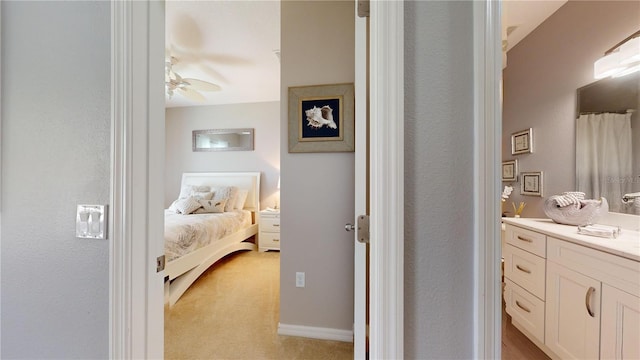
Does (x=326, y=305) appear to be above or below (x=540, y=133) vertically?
below

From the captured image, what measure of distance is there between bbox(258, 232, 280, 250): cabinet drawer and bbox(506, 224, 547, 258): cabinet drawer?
117 inches

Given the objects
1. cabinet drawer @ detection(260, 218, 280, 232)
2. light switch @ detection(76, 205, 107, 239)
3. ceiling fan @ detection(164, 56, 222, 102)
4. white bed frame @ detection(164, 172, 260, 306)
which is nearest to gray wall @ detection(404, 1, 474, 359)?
light switch @ detection(76, 205, 107, 239)

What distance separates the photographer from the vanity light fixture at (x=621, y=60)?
141 cm

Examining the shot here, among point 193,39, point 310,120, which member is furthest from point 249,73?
point 310,120

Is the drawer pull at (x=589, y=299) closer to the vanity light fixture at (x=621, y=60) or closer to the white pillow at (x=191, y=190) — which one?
the vanity light fixture at (x=621, y=60)

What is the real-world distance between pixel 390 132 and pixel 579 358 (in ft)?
5.91

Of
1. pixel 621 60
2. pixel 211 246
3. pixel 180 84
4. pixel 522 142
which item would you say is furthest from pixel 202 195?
pixel 621 60

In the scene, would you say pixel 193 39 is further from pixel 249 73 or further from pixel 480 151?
pixel 480 151

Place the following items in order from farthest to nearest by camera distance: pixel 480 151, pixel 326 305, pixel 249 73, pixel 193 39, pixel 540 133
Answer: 1. pixel 249 73
2. pixel 193 39
3. pixel 540 133
4. pixel 326 305
5. pixel 480 151

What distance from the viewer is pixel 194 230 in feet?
9.14

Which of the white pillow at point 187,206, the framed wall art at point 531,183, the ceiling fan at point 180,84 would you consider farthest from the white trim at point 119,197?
the white pillow at point 187,206

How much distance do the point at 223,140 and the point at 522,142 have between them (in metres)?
4.30

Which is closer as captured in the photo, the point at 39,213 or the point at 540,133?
the point at 39,213

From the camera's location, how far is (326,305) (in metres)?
1.86
